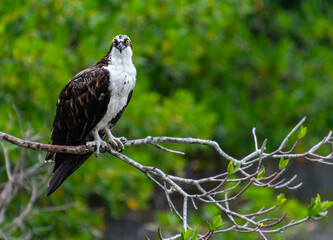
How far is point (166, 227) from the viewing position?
792cm

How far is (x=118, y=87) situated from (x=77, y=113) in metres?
0.40

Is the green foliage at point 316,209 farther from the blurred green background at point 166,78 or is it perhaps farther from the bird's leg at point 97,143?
the blurred green background at point 166,78

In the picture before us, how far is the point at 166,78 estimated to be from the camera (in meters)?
10.2

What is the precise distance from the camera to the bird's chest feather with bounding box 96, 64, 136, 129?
4.80 metres

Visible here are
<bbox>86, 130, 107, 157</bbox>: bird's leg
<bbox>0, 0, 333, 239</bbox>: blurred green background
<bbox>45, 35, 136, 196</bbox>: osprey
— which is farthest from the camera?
<bbox>0, 0, 333, 239</bbox>: blurred green background

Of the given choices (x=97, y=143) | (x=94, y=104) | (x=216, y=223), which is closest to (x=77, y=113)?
(x=94, y=104)

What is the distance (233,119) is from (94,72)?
5.91 metres

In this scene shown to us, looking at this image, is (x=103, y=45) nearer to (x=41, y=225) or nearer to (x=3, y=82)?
(x=3, y=82)

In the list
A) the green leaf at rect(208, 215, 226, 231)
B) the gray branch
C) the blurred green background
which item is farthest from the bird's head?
the green leaf at rect(208, 215, 226, 231)

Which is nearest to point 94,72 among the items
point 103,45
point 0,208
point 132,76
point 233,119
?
point 132,76

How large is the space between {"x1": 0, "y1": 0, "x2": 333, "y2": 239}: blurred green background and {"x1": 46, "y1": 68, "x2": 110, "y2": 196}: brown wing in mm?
527

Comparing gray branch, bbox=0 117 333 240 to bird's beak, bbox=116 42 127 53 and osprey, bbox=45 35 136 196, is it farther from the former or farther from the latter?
bird's beak, bbox=116 42 127 53

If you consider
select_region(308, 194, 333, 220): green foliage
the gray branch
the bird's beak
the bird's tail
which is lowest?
select_region(308, 194, 333, 220): green foliage

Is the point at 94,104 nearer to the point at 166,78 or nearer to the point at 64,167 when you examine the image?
the point at 64,167
